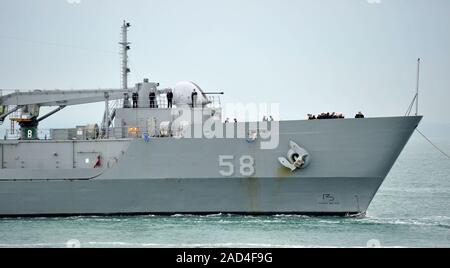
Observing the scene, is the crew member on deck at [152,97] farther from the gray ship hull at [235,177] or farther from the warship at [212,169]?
the gray ship hull at [235,177]

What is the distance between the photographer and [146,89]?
23.7 meters

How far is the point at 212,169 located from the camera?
67.5 ft

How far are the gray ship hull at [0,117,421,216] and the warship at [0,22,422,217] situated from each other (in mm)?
31

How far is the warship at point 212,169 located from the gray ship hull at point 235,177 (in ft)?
0.10

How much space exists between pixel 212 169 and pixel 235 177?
749 mm

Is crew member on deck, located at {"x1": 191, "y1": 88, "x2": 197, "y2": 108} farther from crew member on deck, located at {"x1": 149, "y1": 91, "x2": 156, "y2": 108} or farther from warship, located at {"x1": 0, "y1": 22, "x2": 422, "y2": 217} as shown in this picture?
crew member on deck, located at {"x1": 149, "y1": 91, "x2": 156, "y2": 108}

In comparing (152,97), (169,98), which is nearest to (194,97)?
(169,98)

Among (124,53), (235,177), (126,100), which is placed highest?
(124,53)

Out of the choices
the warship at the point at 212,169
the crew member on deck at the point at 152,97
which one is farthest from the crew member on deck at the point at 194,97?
the crew member on deck at the point at 152,97

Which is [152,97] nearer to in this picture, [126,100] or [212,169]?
[126,100]

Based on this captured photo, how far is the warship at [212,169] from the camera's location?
2028 cm
